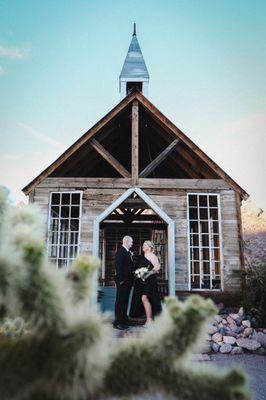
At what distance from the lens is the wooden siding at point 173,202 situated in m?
8.91

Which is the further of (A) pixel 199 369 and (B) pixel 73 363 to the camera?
(A) pixel 199 369

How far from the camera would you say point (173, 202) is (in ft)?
30.2

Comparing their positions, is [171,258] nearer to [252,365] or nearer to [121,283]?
[121,283]

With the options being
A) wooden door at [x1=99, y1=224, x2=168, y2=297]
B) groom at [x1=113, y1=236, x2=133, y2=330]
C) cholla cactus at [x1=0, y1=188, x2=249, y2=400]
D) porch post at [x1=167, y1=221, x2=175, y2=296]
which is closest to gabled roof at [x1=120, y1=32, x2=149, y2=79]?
wooden door at [x1=99, y1=224, x2=168, y2=297]

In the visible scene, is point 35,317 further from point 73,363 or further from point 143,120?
point 143,120

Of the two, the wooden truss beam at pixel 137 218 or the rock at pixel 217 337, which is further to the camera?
the wooden truss beam at pixel 137 218

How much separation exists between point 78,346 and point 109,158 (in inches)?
317

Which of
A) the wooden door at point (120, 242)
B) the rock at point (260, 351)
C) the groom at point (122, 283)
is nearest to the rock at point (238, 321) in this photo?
the rock at point (260, 351)

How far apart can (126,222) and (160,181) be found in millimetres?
5313

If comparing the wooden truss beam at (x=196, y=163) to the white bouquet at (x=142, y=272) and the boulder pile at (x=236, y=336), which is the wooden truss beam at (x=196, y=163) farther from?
the boulder pile at (x=236, y=336)

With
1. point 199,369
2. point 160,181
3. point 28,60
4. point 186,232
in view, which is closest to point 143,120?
point 160,181

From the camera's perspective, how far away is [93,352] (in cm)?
105

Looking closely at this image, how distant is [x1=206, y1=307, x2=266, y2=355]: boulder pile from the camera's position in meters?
6.31

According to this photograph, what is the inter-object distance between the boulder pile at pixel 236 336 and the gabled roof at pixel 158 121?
12.0 ft
